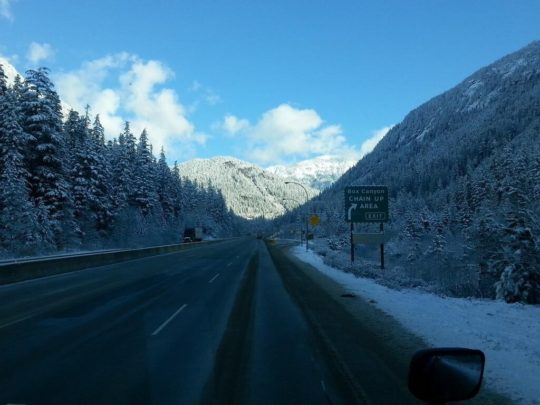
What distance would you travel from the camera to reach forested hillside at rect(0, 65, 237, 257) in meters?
36.5

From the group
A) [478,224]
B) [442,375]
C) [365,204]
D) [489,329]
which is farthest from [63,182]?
[442,375]

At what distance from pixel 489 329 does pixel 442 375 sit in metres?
7.87

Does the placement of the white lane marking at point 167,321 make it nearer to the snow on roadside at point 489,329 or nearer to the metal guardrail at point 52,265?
the snow on roadside at point 489,329

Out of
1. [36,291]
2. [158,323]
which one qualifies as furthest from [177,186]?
[158,323]

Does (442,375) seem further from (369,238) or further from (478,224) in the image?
(369,238)

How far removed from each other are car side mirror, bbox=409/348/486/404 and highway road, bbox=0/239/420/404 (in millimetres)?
2935

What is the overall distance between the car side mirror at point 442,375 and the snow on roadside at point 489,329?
3.55m

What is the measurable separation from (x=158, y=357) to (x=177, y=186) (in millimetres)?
98664

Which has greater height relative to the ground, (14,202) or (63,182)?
(63,182)

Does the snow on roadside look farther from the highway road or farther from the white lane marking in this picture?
the white lane marking

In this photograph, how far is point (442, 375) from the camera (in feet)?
8.75

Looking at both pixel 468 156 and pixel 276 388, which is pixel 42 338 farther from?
pixel 468 156

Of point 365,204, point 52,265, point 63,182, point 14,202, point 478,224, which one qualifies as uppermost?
point 63,182

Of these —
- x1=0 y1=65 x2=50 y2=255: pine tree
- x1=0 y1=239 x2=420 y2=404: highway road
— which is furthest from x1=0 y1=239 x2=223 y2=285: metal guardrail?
x1=0 y1=65 x2=50 y2=255: pine tree
